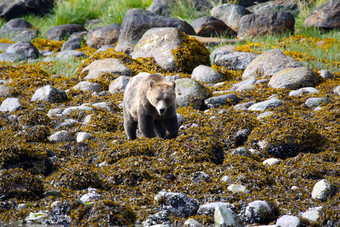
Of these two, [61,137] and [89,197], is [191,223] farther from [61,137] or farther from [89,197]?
[61,137]

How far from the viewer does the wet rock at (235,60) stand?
998cm

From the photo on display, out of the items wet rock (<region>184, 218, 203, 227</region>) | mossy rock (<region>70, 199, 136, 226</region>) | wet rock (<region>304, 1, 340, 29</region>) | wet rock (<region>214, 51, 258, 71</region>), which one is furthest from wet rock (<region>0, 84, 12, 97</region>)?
wet rock (<region>304, 1, 340, 29</region>)

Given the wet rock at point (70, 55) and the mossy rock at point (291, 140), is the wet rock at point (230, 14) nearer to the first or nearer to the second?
the wet rock at point (70, 55)

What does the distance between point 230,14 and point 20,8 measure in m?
8.84

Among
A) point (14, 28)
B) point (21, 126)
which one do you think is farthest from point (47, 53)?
point (21, 126)

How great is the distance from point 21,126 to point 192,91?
9.12 ft

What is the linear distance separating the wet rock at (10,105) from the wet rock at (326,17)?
903 centimetres

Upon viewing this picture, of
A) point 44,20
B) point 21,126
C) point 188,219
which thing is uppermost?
point 188,219

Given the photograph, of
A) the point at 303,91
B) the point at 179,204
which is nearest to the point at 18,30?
the point at 303,91

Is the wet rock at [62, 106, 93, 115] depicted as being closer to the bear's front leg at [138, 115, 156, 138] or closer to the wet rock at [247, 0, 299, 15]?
the bear's front leg at [138, 115, 156, 138]

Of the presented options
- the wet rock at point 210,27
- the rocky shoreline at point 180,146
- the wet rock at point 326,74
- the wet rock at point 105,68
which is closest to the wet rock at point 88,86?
the rocky shoreline at point 180,146

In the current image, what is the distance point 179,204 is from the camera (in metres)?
4.06

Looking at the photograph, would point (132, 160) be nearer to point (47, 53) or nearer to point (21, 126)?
point (21, 126)

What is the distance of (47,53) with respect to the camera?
530 inches
